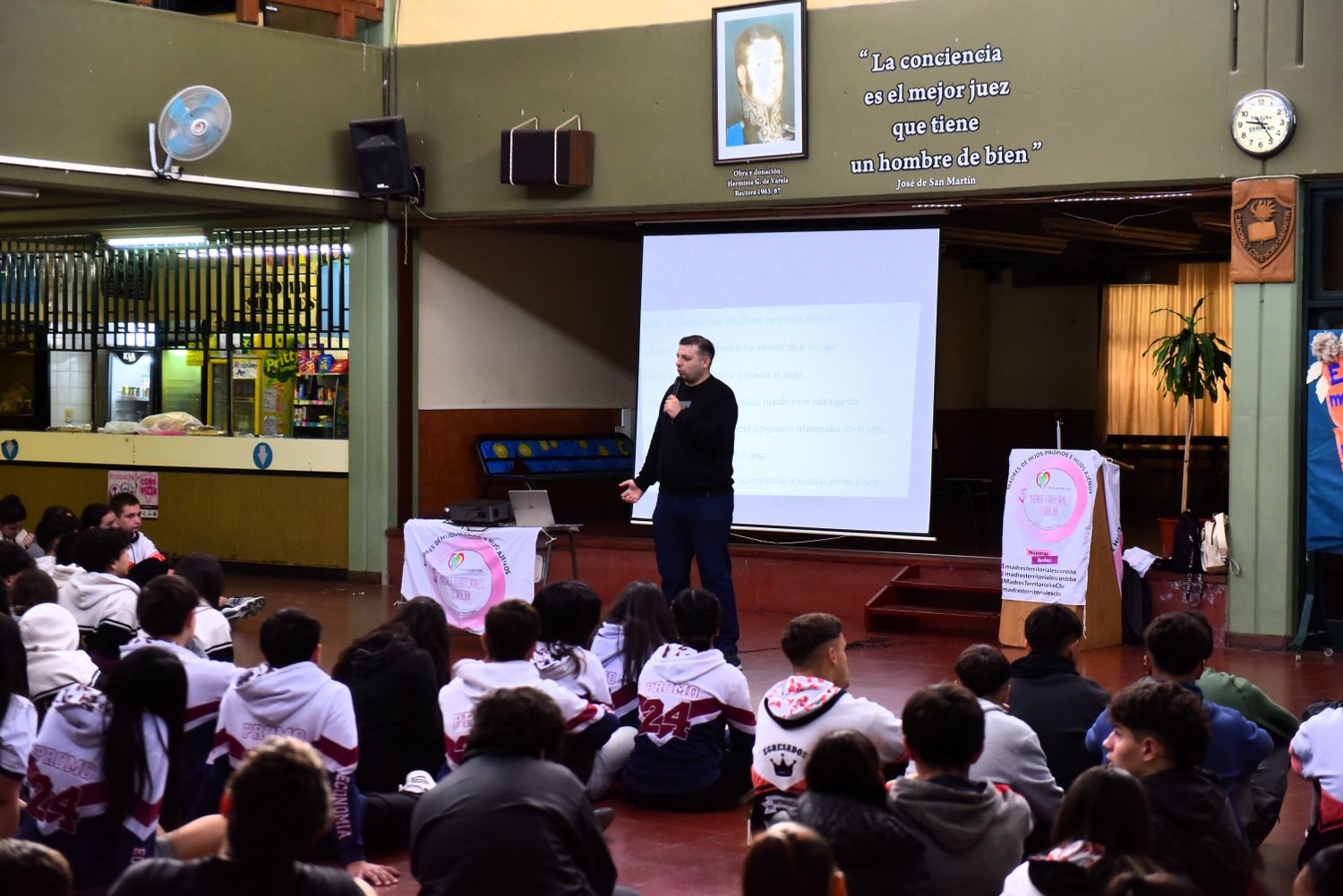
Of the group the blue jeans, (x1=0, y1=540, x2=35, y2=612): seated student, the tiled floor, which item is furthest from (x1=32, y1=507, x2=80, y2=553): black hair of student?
the blue jeans

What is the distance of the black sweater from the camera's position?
8.09m

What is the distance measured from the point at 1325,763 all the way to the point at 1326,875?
1.88 m

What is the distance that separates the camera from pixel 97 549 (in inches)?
244

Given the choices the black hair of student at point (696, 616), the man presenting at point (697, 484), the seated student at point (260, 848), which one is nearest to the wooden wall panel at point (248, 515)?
the man presenting at point (697, 484)

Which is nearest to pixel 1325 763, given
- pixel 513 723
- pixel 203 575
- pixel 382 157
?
pixel 513 723

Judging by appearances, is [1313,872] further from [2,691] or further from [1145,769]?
[2,691]

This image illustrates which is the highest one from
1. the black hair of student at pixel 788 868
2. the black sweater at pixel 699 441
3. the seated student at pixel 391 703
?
the black sweater at pixel 699 441

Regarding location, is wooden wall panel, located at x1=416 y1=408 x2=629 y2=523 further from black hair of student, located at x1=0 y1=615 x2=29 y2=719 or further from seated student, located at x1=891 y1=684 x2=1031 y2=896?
seated student, located at x1=891 y1=684 x2=1031 y2=896

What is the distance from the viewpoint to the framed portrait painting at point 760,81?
10375 mm

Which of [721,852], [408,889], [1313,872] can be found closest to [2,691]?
[408,889]

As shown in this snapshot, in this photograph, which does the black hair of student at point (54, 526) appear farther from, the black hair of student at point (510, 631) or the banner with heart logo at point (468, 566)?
the black hair of student at point (510, 631)

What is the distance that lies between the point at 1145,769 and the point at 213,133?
8430 millimetres

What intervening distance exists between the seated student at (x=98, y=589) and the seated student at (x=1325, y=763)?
396cm

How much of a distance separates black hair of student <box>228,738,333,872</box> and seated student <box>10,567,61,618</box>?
3.05m
